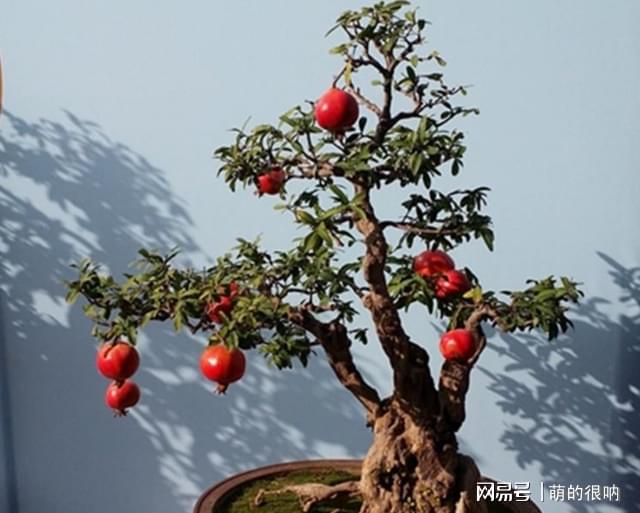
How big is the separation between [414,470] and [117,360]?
1.76 feet

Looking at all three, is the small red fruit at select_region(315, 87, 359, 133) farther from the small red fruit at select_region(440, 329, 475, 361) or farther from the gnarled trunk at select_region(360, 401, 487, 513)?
the gnarled trunk at select_region(360, 401, 487, 513)

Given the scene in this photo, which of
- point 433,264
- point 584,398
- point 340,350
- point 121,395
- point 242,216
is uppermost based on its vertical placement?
point 242,216

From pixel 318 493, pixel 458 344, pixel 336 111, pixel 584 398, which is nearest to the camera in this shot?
pixel 336 111

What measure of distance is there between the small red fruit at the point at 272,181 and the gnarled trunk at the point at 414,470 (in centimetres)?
43

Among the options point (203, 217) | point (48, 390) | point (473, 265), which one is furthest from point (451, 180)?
point (48, 390)

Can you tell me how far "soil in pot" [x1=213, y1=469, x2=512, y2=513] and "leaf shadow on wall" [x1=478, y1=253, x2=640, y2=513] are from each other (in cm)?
39

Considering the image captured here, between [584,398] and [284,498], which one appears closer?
[284,498]

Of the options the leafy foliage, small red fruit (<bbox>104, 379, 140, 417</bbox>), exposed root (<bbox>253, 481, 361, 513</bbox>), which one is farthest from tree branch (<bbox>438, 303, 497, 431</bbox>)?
small red fruit (<bbox>104, 379, 140, 417</bbox>)

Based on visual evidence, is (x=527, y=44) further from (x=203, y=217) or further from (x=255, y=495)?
(x=255, y=495)

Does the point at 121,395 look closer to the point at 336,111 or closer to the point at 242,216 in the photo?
the point at 336,111

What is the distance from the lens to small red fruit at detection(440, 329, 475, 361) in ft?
3.90

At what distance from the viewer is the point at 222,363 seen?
1.09m

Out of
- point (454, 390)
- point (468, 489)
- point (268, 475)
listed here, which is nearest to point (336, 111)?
point (454, 390)

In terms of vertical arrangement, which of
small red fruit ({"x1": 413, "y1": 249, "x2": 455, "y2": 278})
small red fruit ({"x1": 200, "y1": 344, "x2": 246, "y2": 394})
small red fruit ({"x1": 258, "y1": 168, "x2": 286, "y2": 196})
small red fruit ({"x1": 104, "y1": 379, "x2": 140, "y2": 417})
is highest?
small red fruit ({"x1": 258, "y1": 168, "x2": 286, "y2": 196})
